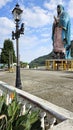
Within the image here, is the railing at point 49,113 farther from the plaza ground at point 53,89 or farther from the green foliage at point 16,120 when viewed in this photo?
the plaza ground at point 53,89

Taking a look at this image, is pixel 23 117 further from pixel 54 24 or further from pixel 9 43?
pixel 9 43

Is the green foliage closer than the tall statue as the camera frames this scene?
Yes

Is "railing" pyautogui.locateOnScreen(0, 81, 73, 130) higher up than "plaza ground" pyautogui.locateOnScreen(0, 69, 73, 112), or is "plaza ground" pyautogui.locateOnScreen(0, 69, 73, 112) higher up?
"railing" pyautogui.locateOnScreen(0, 81, 73, 130)

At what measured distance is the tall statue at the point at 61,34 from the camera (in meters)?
38.4

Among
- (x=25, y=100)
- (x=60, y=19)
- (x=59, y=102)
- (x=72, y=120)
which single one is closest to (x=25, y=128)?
(x=72, y=120)

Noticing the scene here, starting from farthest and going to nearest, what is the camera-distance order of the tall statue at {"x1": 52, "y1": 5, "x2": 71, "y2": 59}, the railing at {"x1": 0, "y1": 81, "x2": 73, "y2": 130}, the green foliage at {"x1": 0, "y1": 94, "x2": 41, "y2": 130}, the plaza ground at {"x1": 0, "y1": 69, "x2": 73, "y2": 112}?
the tall statue at {"x1": 52, "y1": 5, "x2": 71, "y2": 59} → the plaza ground at {"x1": 0, "y1": 69, "x2": 73, "y2": 112} → the railing at {"x1": 0, "y1": 81, "x2": 73, "y2": 130} → the green foliage at {"x1": 0, "y1": 94, "x2": 41, "y2": 130}

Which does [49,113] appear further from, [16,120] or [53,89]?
[53,89]

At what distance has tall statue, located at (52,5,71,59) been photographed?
3838 centimetres

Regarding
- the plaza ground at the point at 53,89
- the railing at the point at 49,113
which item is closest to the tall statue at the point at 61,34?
the plaza ground at the point at 53,89

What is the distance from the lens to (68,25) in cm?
3922

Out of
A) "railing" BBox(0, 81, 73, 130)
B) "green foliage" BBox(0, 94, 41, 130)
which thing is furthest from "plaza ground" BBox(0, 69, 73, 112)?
"green foliage" BBox(0, 94, 41, 130)

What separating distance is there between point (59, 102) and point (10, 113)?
5.09m

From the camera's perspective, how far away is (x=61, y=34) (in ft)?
128

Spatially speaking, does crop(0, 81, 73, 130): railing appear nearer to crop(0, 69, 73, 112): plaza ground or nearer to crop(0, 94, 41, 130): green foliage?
crop(0, 94, 41, 130): green foliage
